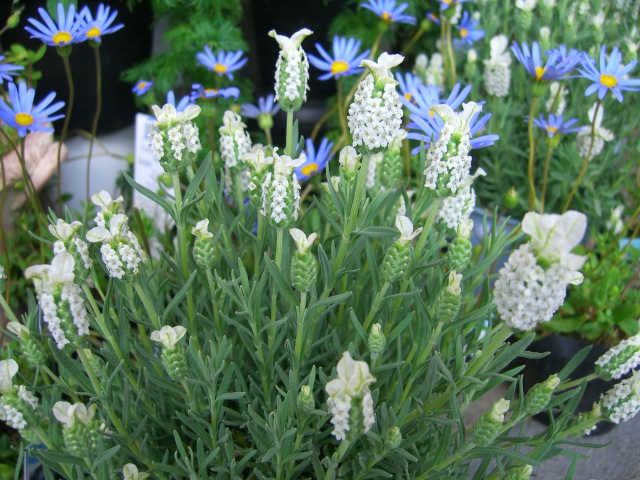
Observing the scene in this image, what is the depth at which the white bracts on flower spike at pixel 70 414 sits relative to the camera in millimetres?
491

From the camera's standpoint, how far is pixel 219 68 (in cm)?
100

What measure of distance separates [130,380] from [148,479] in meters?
0.12

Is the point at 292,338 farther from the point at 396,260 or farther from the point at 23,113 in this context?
the point at 23,113

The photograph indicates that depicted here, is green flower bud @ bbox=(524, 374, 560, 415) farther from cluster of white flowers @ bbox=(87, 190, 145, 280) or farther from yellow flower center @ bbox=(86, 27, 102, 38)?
yellow flower center @ bbox=(86, 27, 102, 38)

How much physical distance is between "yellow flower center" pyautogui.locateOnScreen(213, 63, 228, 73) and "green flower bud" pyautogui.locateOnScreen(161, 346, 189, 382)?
592 mm

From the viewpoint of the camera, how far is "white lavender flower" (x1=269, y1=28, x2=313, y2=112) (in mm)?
546

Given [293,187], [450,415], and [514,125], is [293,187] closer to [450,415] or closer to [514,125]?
[450,415]

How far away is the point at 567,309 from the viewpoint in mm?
907

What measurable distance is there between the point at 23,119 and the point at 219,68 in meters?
0.33

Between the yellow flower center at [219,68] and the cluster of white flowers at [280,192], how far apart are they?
54 centimetres

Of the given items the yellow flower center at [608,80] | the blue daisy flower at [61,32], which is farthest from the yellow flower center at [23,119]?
the yellow flower center at [608,80]

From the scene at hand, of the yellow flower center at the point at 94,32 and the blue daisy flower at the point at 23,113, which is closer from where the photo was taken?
the blue daisy flower at the point at 23,113

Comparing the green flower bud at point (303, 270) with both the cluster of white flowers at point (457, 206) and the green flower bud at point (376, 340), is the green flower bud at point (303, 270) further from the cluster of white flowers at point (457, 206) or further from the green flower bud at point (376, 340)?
the cluster of white flowers at point (457, 206)

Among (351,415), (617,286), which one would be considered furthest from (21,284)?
(617,286)
